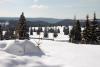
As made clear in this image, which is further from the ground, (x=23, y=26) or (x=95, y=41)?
(x=23, y=26)

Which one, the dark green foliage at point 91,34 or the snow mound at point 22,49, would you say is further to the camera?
the dark green foliage at point 91,34

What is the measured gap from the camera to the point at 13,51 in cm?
1451

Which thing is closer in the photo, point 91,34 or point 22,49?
point 22,49

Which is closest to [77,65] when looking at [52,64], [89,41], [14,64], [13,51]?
[52,64]

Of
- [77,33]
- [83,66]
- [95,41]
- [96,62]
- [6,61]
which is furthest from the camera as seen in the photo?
[77,33]

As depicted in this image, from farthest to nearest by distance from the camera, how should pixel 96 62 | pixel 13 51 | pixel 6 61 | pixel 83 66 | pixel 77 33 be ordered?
pixel 77 33 → pixel 13 51 → pixel 96 62 → pixel 83 66 → pixel 6 61

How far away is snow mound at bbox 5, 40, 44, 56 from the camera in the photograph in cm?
1448

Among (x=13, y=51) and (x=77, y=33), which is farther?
(x=77, y=33)

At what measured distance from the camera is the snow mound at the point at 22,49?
47.5ft

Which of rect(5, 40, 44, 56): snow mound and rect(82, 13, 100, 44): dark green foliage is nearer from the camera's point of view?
rect(5, 40, 44, 56): snow mound

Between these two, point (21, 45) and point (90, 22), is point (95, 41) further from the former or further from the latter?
point (21, 45)

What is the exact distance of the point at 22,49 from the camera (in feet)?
48.8

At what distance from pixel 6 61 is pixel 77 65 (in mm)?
4030

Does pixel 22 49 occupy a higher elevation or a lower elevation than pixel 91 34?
higher
